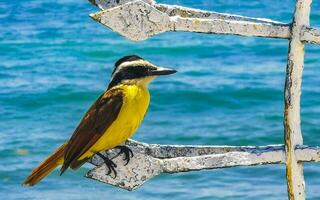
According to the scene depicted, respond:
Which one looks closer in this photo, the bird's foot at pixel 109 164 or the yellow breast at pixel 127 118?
the yellow breast at pixel 127 118

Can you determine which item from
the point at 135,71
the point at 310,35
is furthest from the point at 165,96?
the point at 135,71

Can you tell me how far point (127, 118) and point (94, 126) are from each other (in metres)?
0.10

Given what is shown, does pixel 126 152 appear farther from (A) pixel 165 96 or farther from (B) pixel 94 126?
(A) pixel 165 96

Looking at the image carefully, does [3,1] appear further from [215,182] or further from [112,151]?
[112,151]

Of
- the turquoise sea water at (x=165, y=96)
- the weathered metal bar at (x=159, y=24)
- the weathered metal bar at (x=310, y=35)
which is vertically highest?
the weathered metal bar at (x=159, y=24)

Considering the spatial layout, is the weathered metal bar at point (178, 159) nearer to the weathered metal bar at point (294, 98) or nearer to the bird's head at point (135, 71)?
the weathered metal bar at point (294, 98)

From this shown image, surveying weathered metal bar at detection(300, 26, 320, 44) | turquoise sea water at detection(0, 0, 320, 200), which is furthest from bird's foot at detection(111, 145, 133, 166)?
turquoise sea water at detection(0, 0, 320, 200)

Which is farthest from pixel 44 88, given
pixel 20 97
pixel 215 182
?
pixel 215 182

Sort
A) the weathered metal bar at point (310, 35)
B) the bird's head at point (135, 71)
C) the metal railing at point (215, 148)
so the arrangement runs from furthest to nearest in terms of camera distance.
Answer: the weathered metal bar at point (310, 35) → the metal railing at point (215, 148) → the bird's head at point (135, 71)

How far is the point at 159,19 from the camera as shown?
321 cm

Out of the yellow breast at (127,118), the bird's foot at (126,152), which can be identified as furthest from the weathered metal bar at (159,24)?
the bird's foot at (126,152)

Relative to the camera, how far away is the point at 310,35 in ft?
11.1

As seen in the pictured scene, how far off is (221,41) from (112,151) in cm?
1346

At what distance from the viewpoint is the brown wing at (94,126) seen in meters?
3.11
